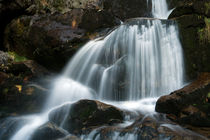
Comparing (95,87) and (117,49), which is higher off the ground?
(117,49)

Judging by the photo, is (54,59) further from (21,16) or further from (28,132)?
(28,132)

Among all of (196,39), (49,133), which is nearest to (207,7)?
(196,39)

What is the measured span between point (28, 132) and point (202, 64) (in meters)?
6.25

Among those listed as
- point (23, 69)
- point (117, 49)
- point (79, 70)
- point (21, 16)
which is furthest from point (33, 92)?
point (21, 16)

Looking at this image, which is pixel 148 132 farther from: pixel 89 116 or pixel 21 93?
pixel 21 93

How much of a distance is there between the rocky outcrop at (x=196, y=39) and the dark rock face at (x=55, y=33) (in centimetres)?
352

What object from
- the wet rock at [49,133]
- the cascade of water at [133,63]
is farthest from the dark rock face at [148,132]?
the cascade of water at [133,63]

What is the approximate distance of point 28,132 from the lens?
5746 millimetres

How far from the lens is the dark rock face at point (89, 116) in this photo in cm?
564

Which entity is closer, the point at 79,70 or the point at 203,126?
the point at 203,126

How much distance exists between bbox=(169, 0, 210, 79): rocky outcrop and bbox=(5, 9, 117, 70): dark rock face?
3.52 meters

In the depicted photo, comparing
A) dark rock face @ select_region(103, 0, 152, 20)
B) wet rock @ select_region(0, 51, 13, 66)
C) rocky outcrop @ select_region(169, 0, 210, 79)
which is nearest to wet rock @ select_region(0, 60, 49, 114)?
wet rock @ select_region(0, 51, 13, 66)

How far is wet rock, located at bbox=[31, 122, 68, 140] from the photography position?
5.35 metres

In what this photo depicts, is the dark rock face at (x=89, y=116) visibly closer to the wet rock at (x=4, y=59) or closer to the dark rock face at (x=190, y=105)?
the dark rock face at (x=190, y=105)
